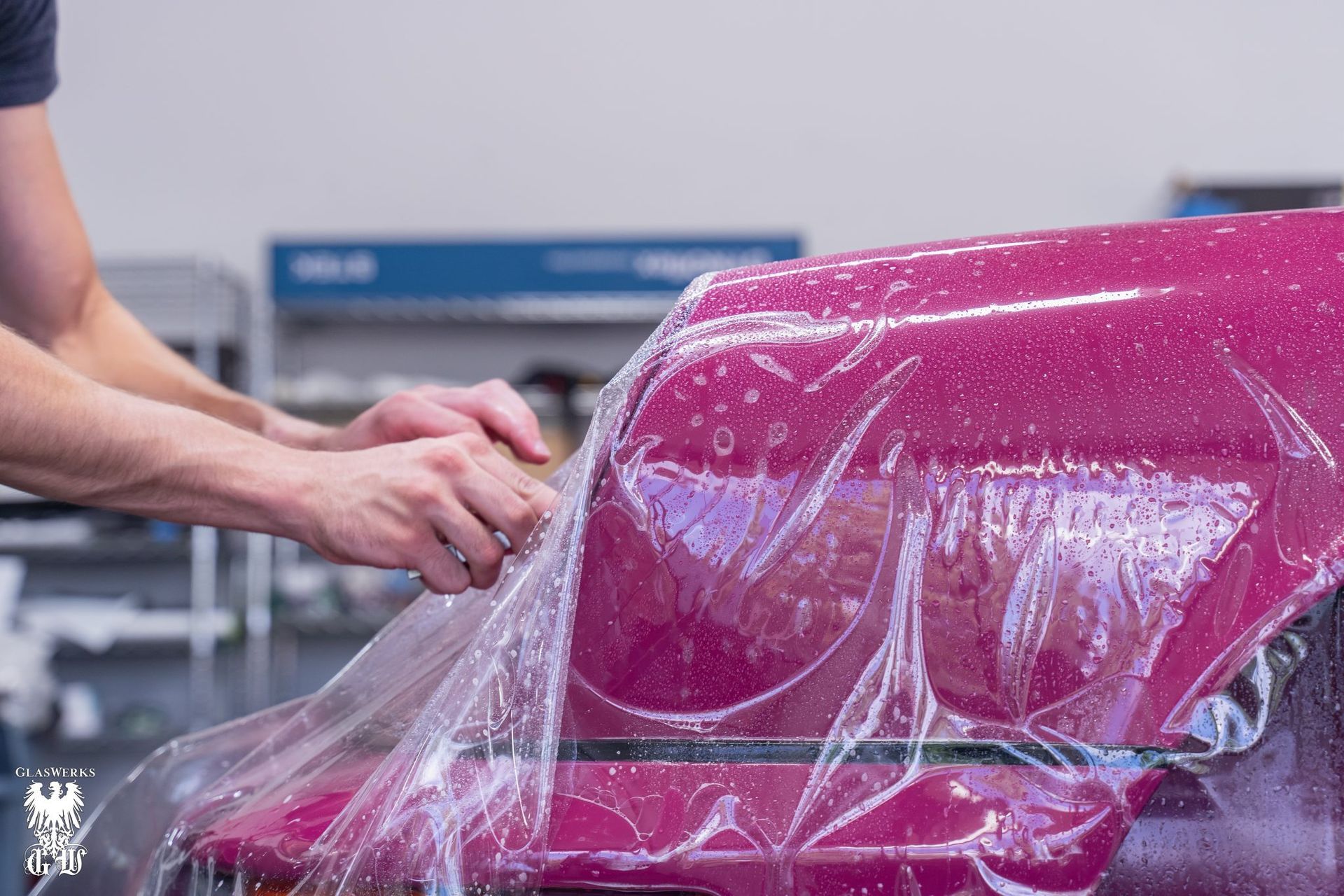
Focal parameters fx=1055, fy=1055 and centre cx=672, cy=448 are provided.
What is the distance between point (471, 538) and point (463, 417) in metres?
0.20

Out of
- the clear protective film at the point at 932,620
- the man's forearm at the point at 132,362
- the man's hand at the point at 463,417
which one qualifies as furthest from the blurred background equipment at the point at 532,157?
the clear protective film at the point at 932,620

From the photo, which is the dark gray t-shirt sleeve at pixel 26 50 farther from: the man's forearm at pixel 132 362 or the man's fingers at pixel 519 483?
the man's fingers at pixel 519 483

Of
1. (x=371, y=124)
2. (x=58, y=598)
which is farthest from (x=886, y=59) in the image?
(x=58, y=598)

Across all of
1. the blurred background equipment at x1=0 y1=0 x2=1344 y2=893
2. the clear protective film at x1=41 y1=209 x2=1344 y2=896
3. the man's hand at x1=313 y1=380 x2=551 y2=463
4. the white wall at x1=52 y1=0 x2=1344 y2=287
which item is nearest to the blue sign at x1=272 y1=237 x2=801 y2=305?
the blurred background equipment at x1=0 y1=0 x2=1344 y2=893

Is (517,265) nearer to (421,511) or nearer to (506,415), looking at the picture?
(506,415)

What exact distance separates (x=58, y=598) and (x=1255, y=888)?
3560mm

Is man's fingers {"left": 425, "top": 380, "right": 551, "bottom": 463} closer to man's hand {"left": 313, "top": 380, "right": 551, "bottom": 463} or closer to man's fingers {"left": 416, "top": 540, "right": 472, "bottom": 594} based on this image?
man's hand {"left": 313, "top": 380, "right": 551, "bottom": 463}

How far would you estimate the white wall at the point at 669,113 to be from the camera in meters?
3.60

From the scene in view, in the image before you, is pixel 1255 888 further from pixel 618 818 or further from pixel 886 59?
pixel 886 59

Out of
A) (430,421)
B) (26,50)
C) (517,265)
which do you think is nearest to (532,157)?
(517,265)

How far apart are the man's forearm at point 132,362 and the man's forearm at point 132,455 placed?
A: 429 mm

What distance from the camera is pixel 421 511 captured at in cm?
62

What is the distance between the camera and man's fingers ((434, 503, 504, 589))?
613 millimetres

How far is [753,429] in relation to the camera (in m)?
0.50
